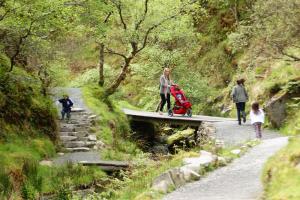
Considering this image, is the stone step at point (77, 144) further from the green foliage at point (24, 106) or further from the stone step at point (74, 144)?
the green foliage at point (24, 106)

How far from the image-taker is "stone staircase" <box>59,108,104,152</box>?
1906 cm

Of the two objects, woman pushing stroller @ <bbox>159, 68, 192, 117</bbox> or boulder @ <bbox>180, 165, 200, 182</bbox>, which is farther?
woman pushing stroller @ <bbox>159, 68, 192, 117</bbox>

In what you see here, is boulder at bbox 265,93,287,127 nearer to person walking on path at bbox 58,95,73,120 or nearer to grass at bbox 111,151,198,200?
grass at bbox 111,151,198,200

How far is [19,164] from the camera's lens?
14.5m

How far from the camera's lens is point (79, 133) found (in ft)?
65.4

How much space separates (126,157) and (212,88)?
13228 mm

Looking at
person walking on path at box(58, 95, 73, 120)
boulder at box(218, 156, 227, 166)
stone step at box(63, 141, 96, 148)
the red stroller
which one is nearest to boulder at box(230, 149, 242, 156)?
boulder at box(218, 156, 227, 166)

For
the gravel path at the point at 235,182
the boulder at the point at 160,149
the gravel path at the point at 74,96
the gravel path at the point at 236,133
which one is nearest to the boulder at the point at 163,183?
the gravel path at the point at 235,182

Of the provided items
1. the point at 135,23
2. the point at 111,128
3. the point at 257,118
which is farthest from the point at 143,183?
the point at 135,23

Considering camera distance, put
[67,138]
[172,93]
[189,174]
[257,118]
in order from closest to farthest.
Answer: [189,174] → [257,118] → [67,138] → [172,93]

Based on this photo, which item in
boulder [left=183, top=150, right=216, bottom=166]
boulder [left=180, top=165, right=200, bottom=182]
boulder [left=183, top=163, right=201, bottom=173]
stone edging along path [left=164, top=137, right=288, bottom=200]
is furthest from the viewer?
boulder [left=183, top=150, right=216, bottom=166]

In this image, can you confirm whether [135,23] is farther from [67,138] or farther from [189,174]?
[189,174]

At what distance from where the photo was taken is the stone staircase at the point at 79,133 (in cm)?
1906

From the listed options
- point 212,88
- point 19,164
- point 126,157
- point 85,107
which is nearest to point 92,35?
point 85,107
